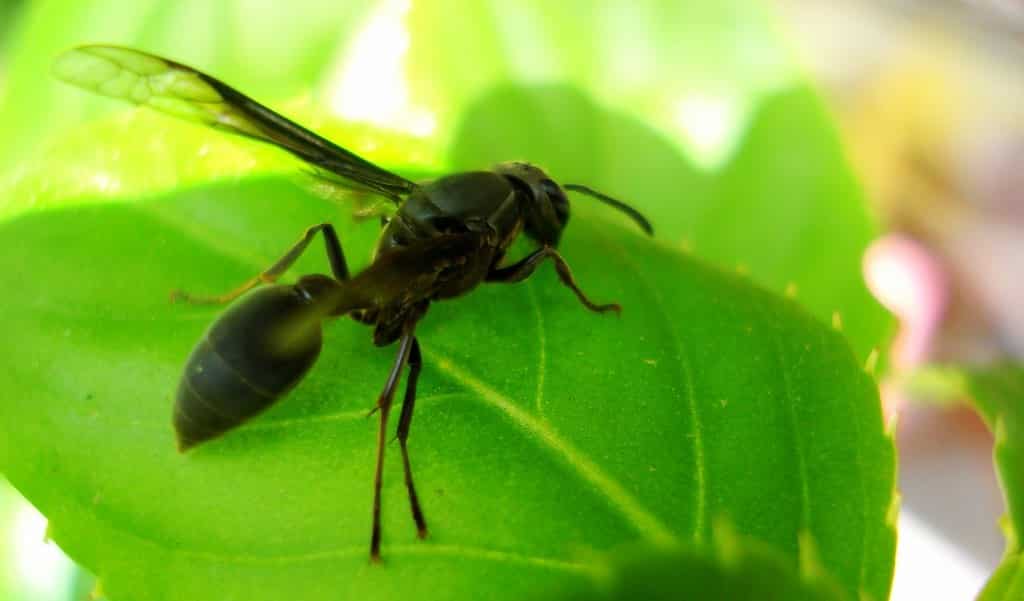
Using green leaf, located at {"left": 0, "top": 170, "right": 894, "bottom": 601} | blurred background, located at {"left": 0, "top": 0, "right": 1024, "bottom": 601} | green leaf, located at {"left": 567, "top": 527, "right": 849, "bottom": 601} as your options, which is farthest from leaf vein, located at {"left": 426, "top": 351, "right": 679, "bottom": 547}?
blurred background, located at {"left": 0, "top": 0, "right": 1024, "bottom": 601}

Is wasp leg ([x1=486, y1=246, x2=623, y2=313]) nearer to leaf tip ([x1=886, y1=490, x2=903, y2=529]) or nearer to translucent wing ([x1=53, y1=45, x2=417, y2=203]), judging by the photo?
translucent wing ([x1=53, y1=45, x2=417, y2=203])

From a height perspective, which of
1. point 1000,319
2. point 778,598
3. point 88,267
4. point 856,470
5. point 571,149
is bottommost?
point 1000,319

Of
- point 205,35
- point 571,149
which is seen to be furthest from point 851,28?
point 205,35

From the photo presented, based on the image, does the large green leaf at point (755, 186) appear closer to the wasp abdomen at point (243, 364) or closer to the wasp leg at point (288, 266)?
the wasp leg at point (288, 266)

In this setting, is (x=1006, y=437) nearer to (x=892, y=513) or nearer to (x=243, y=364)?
(x=892, y=513)

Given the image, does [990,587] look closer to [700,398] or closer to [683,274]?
[700,398]

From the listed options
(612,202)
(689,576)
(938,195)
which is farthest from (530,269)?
(938,195)

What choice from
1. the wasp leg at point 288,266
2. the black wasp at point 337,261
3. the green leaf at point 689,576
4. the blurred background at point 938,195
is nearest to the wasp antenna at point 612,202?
the black wasp at point 337,261
